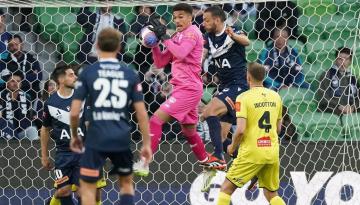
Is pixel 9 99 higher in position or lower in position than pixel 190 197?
higher

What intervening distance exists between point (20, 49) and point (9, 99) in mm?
549

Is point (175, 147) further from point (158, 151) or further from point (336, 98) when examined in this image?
point (336, 98)

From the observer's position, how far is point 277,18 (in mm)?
10719

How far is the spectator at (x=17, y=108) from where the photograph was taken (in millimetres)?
10055

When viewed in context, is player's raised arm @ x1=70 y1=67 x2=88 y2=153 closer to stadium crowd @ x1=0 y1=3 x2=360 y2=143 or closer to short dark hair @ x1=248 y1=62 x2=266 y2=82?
short dark hair @ x1=248 y1=62 x2=266 y2=82

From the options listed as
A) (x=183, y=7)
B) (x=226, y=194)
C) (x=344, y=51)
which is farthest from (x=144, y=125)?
(x=344, y=51)

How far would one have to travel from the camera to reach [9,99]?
33.2ft

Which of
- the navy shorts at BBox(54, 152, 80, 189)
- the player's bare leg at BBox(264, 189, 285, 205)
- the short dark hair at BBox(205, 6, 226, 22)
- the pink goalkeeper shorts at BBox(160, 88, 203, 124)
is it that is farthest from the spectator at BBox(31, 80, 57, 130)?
the player's bare leg at BBox(264, 189, 285, 205)

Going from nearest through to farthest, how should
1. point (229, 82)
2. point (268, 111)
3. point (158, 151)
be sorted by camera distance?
point (268, 111) → point (229, 82) → point (158, 151)

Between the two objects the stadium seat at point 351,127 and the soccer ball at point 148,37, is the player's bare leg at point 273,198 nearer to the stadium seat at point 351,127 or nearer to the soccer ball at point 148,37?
the soccer ball at point 148,37

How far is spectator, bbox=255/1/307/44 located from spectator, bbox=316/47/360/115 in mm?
579

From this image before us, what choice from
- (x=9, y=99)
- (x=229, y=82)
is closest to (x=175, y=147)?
(x=229, y=82)

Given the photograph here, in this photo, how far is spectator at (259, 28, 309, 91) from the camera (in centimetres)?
1047

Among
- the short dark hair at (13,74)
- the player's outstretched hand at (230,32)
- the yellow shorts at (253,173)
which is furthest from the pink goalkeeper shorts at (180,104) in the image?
the short dark hair at (13,74)
